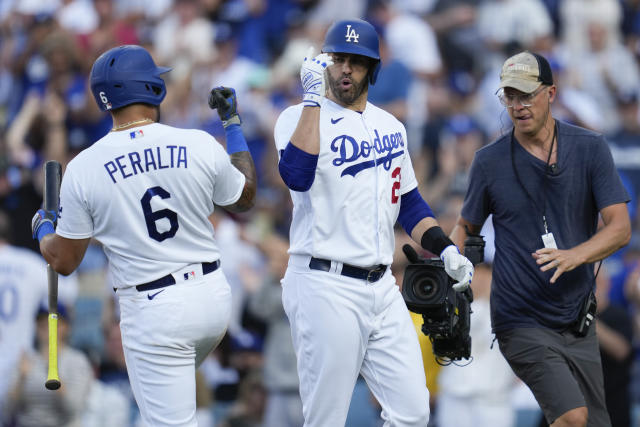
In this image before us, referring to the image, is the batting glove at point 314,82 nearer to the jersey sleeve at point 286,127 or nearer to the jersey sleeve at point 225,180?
the jersey sleeve at point 286,127

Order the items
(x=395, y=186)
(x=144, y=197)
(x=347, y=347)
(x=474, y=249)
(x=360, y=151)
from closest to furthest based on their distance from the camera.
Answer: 1. (x=144, y=197)
2. (x=347, y=347)
3. (x=360, y=151)
4. (x=395, y=186)
5. (x=474, y=249)

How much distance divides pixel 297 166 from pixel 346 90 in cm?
60

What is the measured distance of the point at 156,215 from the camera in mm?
5301

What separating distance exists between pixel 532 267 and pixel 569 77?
6.30 metres

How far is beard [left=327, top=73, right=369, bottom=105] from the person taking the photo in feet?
19.0

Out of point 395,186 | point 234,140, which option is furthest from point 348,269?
point 234,140

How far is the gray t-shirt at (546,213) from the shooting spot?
6.06 metres

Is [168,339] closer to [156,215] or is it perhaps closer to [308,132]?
[156,215]

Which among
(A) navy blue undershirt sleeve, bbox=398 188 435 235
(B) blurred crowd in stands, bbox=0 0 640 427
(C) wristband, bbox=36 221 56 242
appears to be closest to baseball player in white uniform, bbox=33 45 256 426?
(C) wristband, bbox=36 221 56 242

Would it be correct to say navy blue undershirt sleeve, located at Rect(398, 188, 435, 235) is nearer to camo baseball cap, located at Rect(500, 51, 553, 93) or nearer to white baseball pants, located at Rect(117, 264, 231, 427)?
camo baseball cap, located at Rect(500, 51, 553, 93)

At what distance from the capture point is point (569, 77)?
39.1 ft

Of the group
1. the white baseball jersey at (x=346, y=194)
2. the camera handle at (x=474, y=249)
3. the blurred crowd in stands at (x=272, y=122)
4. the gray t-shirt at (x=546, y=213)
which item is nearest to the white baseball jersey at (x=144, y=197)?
the white baseball jersey at (x=346, y=194)

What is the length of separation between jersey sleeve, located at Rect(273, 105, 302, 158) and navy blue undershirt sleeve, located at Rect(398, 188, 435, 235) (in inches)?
33.1

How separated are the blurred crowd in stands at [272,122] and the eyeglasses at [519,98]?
2.70 metres
